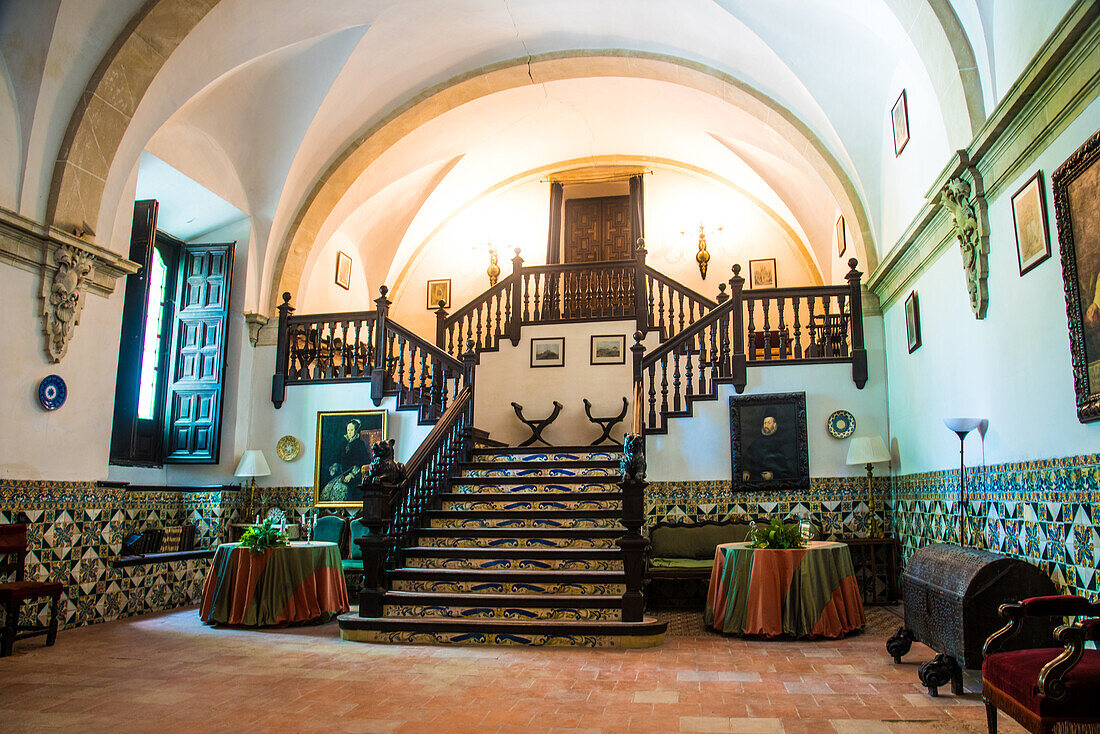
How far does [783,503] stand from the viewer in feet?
27.6

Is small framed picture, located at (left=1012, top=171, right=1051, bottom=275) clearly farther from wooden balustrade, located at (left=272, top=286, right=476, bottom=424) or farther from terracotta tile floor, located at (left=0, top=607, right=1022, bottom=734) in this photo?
wooden balustrade, located at (left=272, top=286, right=476, bottom=424)

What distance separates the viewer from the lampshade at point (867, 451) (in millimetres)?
7965

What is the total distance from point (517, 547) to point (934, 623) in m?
3.68

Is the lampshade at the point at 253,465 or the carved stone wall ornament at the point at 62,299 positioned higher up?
the carved stone wall ornament at the point at 62,299

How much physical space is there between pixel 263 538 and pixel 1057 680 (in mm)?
5926

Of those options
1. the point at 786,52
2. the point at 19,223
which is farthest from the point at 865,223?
the point at 19,223

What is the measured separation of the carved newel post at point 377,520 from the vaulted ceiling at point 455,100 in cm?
351

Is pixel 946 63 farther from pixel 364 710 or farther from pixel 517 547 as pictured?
pixel 364 710

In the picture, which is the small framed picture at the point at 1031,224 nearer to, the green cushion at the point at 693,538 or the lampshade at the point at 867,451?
the lampshade at the point at 867,451

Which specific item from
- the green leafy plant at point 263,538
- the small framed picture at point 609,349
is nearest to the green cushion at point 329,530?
the green leafy plant at point 263,538

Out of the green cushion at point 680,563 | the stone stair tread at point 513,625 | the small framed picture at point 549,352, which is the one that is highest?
the small framed picture at point 549,352

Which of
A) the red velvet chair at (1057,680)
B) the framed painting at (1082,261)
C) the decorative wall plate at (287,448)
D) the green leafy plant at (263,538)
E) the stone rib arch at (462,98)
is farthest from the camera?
the stone rib arch at (462,98)

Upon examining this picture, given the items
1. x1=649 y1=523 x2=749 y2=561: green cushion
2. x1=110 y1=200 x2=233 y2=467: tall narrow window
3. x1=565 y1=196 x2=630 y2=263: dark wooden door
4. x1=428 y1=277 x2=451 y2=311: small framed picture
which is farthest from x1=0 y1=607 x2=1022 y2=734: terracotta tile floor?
x1=565 y1=196 x2=630 y2=263: dark wooden door

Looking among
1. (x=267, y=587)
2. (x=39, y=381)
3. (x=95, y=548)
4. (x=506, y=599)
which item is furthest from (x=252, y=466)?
(x=506, y=599)
